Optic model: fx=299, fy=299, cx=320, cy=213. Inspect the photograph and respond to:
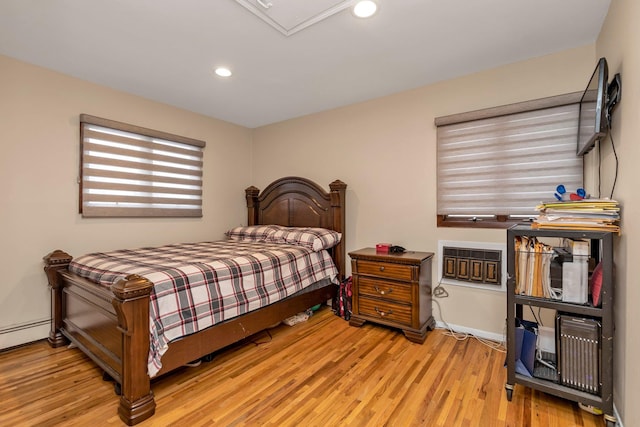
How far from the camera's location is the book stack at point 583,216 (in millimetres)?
1538

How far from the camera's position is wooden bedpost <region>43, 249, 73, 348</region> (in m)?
2.42

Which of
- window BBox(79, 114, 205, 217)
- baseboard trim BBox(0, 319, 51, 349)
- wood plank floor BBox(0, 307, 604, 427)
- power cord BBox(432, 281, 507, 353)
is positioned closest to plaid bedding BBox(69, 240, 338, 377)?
wood plank floor BBox(0, 307, 604, 427)

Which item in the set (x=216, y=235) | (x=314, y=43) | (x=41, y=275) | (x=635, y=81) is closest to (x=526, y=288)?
(x=635, y=81)

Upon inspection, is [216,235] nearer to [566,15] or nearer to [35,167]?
[35,167]

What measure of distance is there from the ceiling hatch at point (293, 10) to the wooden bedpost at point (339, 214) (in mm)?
1676

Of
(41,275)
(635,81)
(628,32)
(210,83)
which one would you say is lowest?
(41,275)

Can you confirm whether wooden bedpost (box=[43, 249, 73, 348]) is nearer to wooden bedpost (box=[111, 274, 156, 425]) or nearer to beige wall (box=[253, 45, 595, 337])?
wooden bedpost (box=[111, 274, 156, 425])

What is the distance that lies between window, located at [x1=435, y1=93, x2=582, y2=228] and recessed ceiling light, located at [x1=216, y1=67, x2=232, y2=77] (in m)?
1.97

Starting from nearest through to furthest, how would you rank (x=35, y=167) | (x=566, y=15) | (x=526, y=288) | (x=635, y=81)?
(x=635, y=81) < (x=526, y=288) < (x=566, y=15) < (x=35, y=167)

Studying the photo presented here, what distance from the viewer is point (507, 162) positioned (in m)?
2.53

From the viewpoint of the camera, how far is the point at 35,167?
2.54 m

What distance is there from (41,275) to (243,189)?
2346 millimetres

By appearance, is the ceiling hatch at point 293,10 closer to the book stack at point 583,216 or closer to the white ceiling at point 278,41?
the white ceiling at point 278,41

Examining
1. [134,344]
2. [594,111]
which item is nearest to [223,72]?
[134,344]
